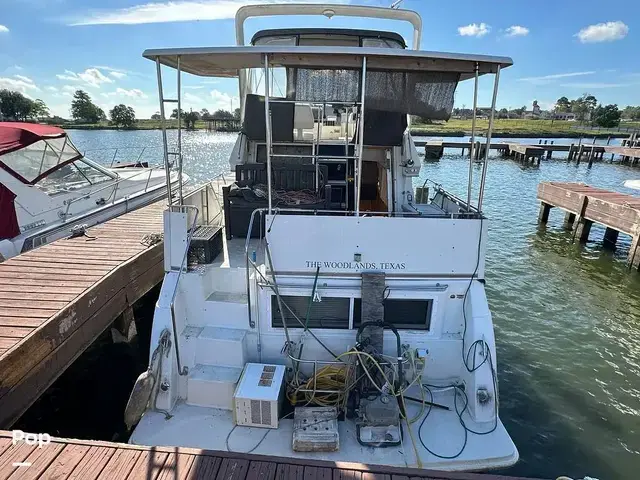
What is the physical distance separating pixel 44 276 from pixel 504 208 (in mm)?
19160

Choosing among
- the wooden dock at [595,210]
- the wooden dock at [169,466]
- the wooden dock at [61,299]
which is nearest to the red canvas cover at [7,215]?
the wooden dock at [61,299]

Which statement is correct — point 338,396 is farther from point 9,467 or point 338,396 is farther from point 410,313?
point 9,467

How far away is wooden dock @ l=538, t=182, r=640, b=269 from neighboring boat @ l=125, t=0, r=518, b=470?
10.9 meters

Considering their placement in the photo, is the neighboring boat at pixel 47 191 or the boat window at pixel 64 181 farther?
the boat window at pixel 64 181

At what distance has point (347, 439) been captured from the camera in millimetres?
3820

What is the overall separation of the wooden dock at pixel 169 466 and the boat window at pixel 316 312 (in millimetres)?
1646

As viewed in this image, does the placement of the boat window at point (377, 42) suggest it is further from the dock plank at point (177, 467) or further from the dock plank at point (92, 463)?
the dock plank at point (92, 463)

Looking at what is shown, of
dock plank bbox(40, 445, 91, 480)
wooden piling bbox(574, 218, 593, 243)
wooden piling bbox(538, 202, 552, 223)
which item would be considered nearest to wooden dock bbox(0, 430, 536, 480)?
dock plank bbox(40, 445, 91, 480)

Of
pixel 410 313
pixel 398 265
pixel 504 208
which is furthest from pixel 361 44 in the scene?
pixel 504 208

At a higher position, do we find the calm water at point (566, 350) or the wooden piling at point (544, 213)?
the wooden piling at point (544, 213)

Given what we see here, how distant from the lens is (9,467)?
3.03 meters

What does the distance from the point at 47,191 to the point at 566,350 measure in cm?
1228

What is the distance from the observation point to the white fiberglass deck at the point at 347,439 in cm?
365

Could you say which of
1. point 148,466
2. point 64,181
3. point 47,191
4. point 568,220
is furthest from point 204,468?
point 568,220
